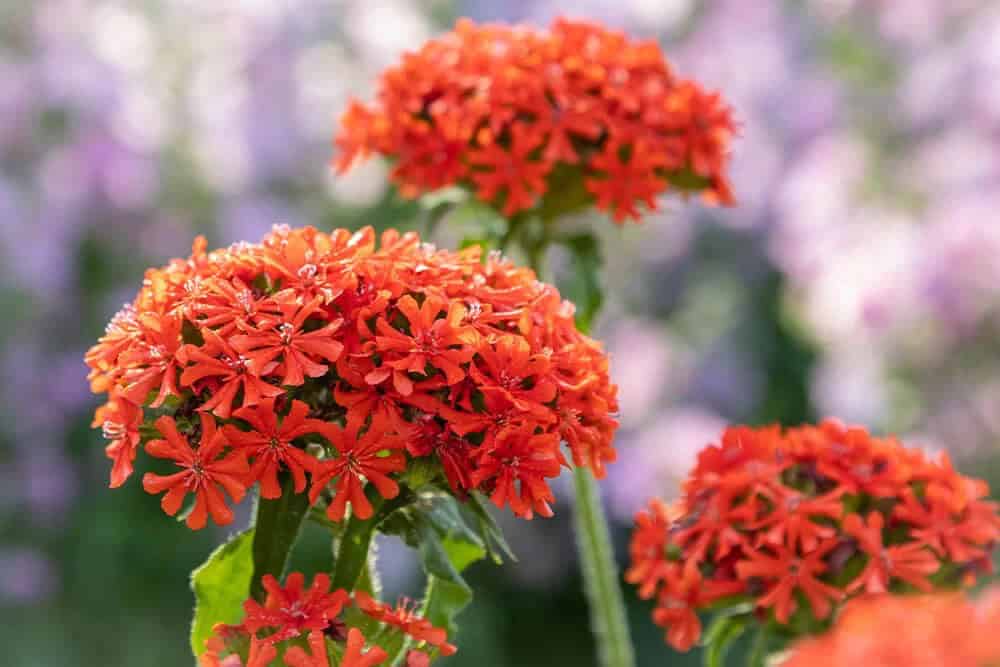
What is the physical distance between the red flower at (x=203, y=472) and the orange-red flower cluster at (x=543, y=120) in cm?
57

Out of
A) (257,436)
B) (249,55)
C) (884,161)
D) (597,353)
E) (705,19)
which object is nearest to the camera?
(257,436)

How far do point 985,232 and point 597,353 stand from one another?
2.90 metres

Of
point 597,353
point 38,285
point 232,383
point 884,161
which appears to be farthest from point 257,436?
point 884,161

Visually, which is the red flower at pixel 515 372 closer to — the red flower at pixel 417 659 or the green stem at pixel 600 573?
the red flower at pixel 417 659

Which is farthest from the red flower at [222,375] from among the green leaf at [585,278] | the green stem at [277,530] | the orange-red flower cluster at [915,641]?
the green leaf at [585,278]

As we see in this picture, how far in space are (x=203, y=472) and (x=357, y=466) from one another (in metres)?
0.12

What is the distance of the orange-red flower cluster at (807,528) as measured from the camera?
52.2 inches

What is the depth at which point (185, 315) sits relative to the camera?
3.84 ft

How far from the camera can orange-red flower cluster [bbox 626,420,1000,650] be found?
4.35ft

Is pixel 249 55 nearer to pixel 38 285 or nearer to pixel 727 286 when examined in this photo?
pixel 38 285

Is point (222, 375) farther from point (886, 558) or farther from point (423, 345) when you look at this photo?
point (886, 558)

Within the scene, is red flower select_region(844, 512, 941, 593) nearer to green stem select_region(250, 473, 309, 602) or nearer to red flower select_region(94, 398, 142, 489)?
green stem select_region(250, 473, 309, 602)

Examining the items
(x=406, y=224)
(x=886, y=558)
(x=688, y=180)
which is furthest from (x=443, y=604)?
(x=406, y=224)

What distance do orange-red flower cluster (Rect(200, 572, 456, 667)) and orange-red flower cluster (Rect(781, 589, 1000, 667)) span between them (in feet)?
1.23
